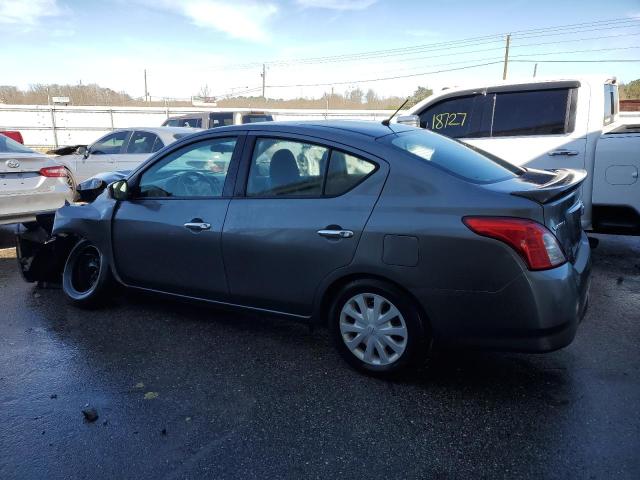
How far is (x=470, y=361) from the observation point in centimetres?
349

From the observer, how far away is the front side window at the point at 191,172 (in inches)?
148

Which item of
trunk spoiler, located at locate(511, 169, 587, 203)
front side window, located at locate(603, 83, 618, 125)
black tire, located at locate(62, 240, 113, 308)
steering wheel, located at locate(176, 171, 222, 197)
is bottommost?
black tire, located at locate(62, 240, 113, 308)

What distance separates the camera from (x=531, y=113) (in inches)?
233

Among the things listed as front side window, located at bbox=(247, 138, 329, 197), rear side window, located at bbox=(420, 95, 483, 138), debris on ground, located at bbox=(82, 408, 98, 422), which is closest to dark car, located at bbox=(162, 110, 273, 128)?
rear side window, located at bbox=(420, 95, 483, 138)

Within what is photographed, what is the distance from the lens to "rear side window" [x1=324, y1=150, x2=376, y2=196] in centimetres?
317

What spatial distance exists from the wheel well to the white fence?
2146cm

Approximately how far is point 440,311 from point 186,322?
2.27 m

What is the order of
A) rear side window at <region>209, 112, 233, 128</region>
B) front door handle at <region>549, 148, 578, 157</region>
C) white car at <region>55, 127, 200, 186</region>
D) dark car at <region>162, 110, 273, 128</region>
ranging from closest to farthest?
front door handle at <region>549, 148, 578, 157</region>
white car at <region>55, 127, 200, 186</region>
dark car at <region>162, 110, 273, 128</region>
rear side window at <region>209, 112, 233, 128</region>

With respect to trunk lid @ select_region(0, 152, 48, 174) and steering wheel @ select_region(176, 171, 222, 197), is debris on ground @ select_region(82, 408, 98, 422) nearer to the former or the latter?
steering wheel @ select_region(176, 171, 222, 197)

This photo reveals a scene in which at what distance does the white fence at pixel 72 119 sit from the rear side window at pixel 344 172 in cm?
2131

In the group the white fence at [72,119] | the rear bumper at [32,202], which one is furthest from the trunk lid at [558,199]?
the white fence at [72,119]

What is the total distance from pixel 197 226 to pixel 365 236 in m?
1.34

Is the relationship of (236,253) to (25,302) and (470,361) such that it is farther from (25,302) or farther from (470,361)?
(25,302)

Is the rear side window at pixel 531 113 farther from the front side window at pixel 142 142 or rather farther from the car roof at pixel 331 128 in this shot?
the front side window at pixel 142 142
